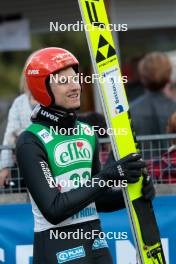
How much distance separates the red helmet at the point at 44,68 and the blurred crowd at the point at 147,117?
1.55 metres

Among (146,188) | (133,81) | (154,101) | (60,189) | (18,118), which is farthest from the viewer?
(133,81)

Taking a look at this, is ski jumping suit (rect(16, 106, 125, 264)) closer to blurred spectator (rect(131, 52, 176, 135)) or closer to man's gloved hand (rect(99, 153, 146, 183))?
man's gloved hand (rect(99, 153, 146, 183))

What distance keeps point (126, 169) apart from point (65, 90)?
1.67ft

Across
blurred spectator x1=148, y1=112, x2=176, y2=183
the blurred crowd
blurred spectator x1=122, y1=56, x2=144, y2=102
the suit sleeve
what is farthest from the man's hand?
blurred spectator x1=122, y1=56, x2=144, y2=102

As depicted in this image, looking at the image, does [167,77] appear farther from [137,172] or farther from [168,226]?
[137,172]

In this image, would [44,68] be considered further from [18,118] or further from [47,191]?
[18,118]

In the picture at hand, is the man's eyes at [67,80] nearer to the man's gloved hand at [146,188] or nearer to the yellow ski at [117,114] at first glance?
the yellow ski at [117,114]

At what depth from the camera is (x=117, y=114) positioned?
13.6 ft

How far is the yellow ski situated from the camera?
13.3 feet

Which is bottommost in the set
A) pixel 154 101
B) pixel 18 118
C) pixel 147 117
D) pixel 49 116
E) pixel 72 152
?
pixel 72 152

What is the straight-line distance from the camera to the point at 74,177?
12.8 ft

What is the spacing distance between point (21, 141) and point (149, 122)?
9.15 feet

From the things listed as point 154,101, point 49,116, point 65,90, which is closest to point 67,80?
point 65,90

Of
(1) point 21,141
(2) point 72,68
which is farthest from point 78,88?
(1) point 21,141
